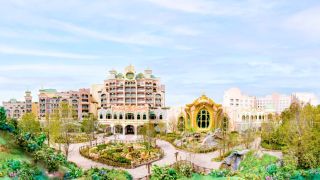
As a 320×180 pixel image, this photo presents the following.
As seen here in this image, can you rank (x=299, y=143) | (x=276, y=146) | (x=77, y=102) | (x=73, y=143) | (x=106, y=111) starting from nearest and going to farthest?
(x=299, y=143) < (x=276, y=146) < (x=73, y=143) < (x=106, y=111) < (x=77, y=102)

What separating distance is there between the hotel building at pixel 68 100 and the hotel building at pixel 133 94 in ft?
7.76

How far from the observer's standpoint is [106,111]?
165 feet

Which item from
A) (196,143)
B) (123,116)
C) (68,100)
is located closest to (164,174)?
(196,143)

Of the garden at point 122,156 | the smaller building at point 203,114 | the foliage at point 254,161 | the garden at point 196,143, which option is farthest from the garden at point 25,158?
the smaller building at point 203,114

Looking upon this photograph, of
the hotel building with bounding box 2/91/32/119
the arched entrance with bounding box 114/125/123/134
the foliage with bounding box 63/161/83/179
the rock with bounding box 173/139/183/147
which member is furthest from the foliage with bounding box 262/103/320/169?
the hotel building with bounding box 2/91/32/119

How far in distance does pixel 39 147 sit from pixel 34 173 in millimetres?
1101

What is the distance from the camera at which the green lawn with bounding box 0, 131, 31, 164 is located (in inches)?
451

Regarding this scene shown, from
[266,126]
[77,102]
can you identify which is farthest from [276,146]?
[77,102]

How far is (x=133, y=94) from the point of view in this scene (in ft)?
187

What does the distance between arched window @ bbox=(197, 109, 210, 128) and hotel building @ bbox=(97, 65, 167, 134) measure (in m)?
8.18

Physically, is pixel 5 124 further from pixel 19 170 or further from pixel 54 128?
pixel 54 128

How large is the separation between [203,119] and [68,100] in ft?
79.0

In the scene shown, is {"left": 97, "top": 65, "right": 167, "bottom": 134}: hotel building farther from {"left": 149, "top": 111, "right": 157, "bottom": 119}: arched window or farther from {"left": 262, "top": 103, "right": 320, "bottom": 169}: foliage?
{"left": 262, "top": 103, "right": 320, "bottom": 169}: foliage

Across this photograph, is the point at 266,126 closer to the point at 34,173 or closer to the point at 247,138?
the point at 247,138
